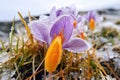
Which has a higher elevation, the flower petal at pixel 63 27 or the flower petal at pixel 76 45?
the flower petal at pixel 63 27

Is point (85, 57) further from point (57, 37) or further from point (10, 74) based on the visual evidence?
point (57, 37)

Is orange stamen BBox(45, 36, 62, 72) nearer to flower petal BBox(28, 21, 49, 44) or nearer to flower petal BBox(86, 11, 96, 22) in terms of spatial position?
flower petal BBox(28, 21, 49, 44)

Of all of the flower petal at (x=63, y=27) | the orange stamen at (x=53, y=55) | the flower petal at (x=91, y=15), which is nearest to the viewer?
the orange stamen at (x=53, y=55)

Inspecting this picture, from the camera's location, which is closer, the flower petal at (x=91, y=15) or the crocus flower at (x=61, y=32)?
the crocus flower at (x=61, y=32)

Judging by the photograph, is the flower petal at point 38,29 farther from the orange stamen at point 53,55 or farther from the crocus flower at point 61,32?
the orange stamen at point 53,55

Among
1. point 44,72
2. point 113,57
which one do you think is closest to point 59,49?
point 44,72

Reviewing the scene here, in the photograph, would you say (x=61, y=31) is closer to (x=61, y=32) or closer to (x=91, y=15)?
(x=61, y=32)

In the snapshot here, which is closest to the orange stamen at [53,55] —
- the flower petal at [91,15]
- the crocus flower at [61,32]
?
the crocus flower at [61,32]

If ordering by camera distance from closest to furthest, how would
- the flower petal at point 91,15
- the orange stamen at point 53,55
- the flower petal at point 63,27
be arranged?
the orange stamen at point 53,55, the flower petal at point 63,27, the flower petal at point 91,15
